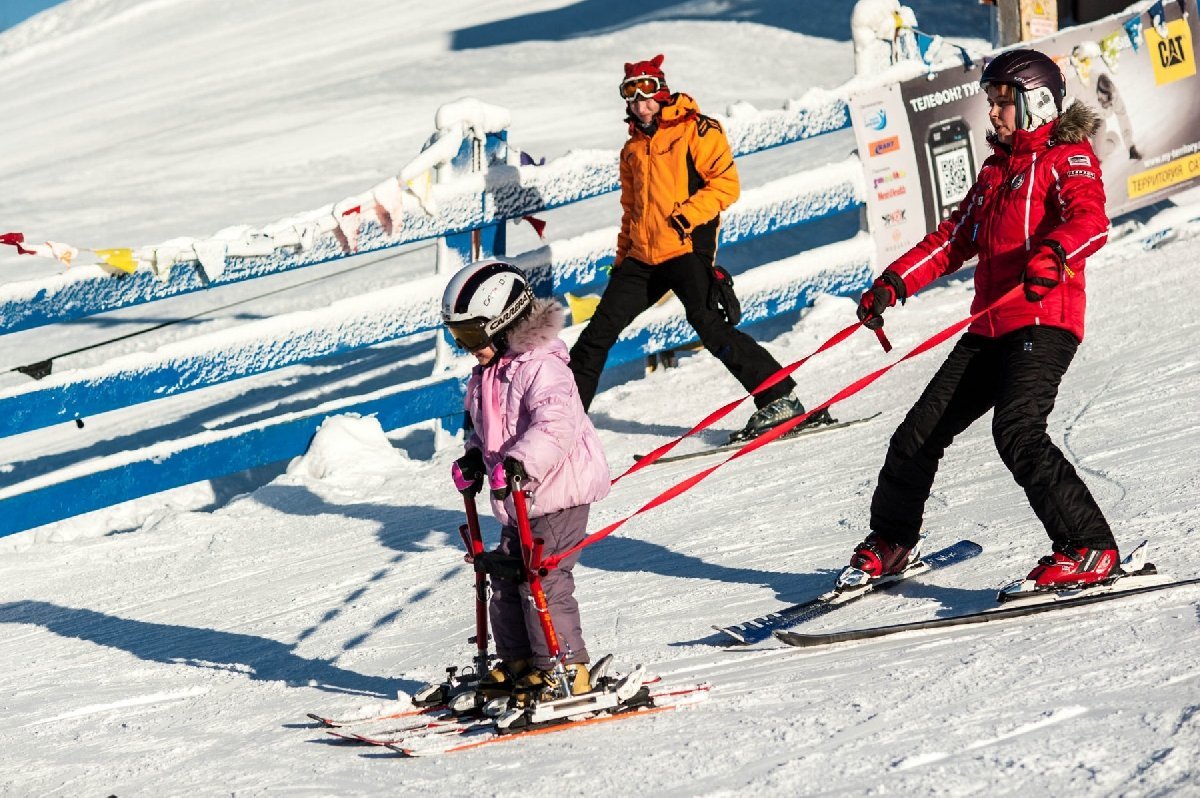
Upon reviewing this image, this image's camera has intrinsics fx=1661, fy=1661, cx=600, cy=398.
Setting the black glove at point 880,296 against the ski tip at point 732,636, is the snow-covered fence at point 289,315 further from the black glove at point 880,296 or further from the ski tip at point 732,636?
the ski tip at point 732,636

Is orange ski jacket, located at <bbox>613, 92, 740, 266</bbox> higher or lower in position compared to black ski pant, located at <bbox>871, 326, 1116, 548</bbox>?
higher

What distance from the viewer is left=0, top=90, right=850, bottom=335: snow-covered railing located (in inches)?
311

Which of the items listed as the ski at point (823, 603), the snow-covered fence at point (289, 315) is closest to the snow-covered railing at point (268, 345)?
the snow-covered fence at point (289, 315)

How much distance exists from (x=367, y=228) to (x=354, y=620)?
2879mm

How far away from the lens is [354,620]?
612cm

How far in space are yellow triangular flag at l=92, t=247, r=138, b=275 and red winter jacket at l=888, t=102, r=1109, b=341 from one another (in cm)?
446

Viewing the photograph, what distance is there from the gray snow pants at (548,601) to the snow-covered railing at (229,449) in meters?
4.16

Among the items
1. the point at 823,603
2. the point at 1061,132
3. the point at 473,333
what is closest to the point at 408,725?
the point at 473,333

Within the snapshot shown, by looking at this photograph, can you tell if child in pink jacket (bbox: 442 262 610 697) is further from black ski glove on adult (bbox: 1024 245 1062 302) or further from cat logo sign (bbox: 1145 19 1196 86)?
cat logo sign (bbox: 1145 19 1196 86)

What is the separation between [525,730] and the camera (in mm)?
4258

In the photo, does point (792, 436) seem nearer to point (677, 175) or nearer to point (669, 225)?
point (669, 225)

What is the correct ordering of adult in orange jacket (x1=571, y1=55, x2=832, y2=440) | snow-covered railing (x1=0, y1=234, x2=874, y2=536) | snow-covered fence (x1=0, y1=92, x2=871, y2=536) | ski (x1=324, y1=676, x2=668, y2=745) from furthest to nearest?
snow-covered railing (x1=0, y1=234, x2=874, y2=536) → snow-covered fence (x1=0, y1=92, x2=871, y2=536) → adult in orange jacket (x1=571, y1=55, x2=832, y2=440) → ski (x1=324, y1=676, x2=668, y2=745)

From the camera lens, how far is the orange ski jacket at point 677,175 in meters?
7.33

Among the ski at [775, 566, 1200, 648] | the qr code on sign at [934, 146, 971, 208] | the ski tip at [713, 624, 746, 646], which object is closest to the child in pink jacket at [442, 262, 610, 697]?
the ski tip at [713, 624, 746, 646]
